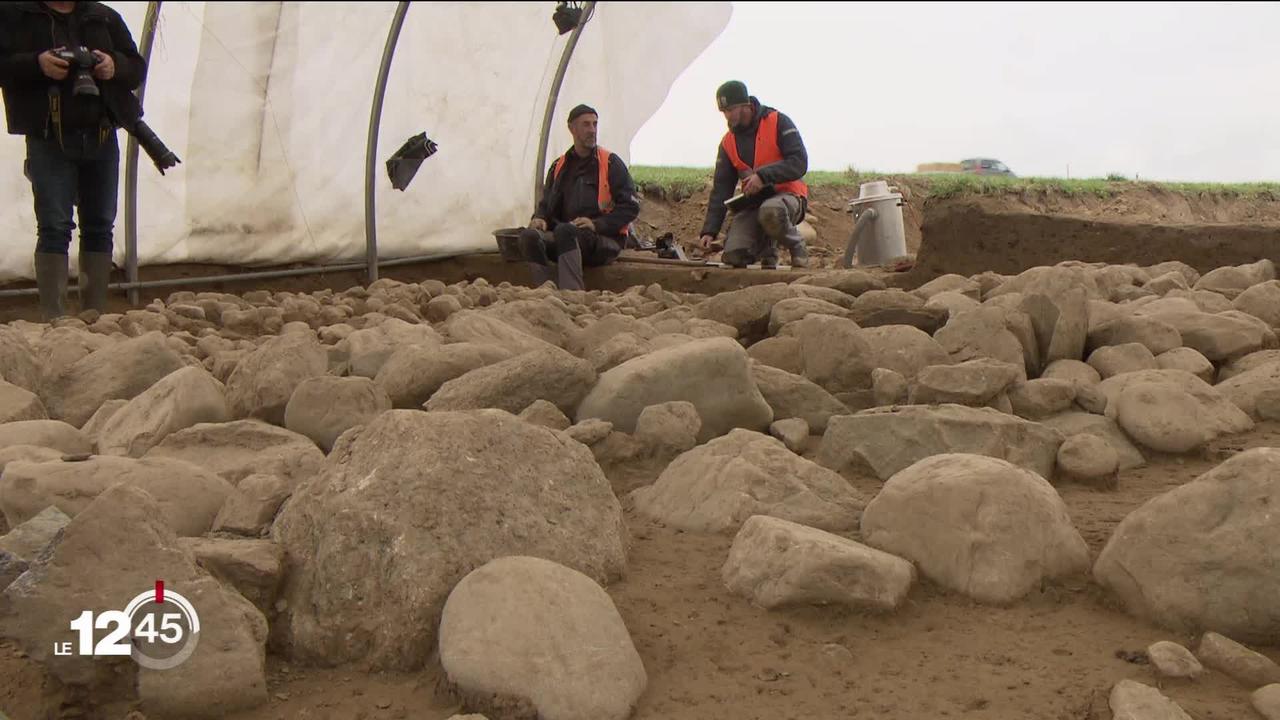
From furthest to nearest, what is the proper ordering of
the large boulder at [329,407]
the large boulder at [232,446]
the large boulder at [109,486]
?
the large boulder at [329,407] < the large boulder at [232,446] < the large boulder at [109,486]

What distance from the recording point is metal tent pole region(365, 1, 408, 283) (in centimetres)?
736

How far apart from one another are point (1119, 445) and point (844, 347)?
→ 736 millimetres

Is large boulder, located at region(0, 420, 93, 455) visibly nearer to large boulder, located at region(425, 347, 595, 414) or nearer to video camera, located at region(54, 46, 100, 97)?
large boulder, located at region(425, 347, 595, 414)

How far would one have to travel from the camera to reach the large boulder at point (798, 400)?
2.72 metres

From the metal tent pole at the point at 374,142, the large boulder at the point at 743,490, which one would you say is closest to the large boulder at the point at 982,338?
the large boulder at the point at 743,490

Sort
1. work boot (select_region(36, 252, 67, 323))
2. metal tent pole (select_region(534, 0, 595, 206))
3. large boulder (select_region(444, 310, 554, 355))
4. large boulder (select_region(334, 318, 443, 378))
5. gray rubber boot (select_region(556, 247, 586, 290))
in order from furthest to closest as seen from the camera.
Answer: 1. metal tent pole (select_region(534, 0, 595, 206))
2. gray rubber boot (select_region(556, 247, 586, 290))
3. work boot (select_region(36, 252, 67, 323))
4. large boulder (select_region(444, 310, 554, 355))
5. large boulder (select_region(334, 318, 443, 378))

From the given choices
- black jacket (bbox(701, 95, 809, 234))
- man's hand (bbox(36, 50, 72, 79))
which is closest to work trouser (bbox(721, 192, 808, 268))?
black jacket (bbox(701, 95, 809, 234))

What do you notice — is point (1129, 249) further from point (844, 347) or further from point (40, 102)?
point (40, 102)

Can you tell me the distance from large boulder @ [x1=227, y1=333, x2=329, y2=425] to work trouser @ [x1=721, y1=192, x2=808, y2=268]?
463 centimetres

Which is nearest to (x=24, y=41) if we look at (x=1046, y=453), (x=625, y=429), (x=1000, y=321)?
(x=625, y=429)

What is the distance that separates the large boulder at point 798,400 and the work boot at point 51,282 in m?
3.59

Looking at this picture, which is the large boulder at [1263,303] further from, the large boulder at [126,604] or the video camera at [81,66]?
the video camera at [81,66]

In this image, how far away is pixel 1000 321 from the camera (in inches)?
121

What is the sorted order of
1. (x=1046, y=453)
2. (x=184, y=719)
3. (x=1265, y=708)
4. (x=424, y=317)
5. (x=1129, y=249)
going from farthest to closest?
(x=1129, y=249)
(x=424, y=317)
(x=1046, y=453)
(x=184, y=719)
(x=1265, y=708)
